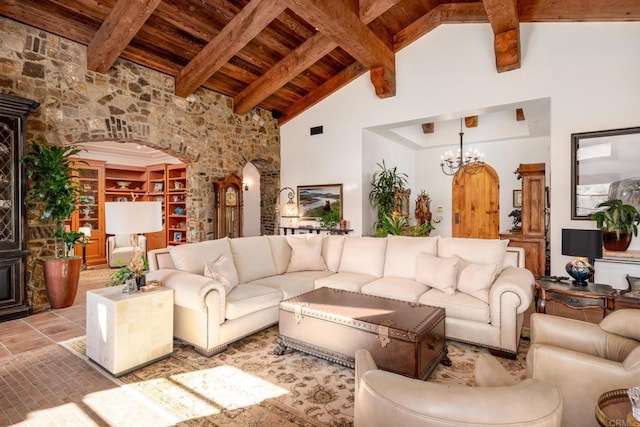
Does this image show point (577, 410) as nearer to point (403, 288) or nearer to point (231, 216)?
point (403, 288)

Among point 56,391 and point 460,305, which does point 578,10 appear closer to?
point 460,305

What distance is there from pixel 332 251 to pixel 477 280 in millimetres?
1853

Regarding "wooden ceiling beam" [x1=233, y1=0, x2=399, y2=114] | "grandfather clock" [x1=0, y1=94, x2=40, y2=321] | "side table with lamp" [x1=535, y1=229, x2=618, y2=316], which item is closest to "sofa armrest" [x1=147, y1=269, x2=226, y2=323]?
"grandfather clock" [x1=0, y1=94, x2=40, y2=321]

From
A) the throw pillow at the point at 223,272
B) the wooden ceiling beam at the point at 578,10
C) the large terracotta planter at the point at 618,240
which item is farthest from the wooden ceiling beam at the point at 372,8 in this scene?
the large terracotta planter at the point at 618,240

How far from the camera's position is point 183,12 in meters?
4.36

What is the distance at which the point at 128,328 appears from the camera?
2547 mm

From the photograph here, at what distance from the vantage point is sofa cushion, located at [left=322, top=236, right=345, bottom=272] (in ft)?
14.2

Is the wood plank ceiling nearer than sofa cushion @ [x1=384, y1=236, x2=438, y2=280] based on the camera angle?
No

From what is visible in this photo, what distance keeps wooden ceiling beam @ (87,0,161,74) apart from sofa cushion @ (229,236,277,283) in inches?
113

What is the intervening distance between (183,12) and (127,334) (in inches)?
160

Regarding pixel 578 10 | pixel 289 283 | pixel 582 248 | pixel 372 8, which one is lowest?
pixel 289 283

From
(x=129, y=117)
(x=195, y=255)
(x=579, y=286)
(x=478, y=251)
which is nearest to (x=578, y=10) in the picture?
(x=478, y=251)

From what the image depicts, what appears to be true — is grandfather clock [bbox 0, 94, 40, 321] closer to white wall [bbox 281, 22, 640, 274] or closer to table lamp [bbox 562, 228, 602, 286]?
white wall [bbox 281, 22, 640, 274]
